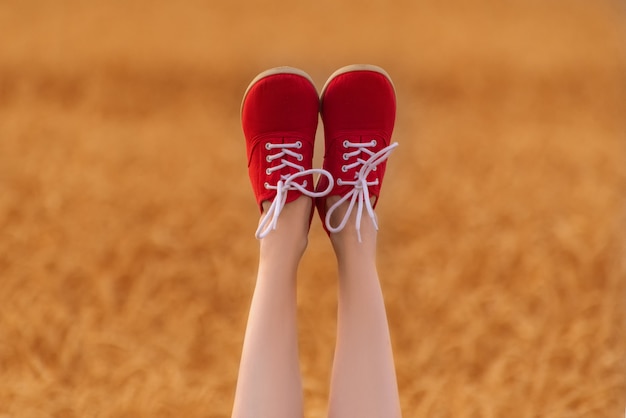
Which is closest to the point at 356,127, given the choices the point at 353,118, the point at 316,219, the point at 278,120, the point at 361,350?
the point at 353,118

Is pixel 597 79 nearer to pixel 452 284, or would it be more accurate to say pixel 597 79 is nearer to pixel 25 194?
pixel 452 284

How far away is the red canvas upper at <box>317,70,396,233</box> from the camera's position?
0.89m

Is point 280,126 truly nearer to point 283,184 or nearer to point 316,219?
point 283,184

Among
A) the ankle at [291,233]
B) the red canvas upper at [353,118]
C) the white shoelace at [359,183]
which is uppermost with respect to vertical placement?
the red canvas upper at [353,118]

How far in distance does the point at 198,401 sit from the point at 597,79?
147 centimetres

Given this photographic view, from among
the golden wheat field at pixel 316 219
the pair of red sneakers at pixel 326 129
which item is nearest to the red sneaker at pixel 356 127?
the pair of red sneakers at pixel 326 129

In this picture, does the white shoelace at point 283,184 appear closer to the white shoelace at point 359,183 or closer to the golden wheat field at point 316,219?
the white shoelace at point 359,183

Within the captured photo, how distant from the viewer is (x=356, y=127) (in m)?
0.90

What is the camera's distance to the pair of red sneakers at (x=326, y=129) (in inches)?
34.3

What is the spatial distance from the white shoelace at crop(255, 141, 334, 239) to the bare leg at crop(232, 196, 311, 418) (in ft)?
0.06

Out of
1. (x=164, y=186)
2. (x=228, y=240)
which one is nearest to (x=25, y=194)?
(x=164, y=186)

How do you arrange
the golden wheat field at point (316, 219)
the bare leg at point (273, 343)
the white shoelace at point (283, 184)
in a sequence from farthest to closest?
the golden wheat field at point (316, 219)
the white shoelace at point (283, 184)
the bare leg at point (273, 343)

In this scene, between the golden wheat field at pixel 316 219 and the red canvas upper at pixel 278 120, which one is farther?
the golden wheat field at pixel 316 219

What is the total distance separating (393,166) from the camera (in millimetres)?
1543
